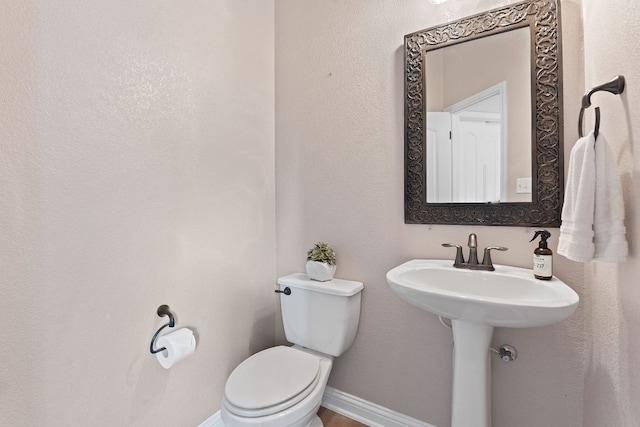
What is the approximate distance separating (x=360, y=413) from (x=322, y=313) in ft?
1.96

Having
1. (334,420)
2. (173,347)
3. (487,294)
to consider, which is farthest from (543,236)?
(173,347)

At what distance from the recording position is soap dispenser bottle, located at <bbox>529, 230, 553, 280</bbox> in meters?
1.05

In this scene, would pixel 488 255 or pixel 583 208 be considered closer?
pixel 583 208

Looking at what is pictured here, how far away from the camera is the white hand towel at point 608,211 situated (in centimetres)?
78

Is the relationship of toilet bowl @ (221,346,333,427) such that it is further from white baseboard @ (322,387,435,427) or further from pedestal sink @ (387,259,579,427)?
pedestal sink @ (387,259,579,427)

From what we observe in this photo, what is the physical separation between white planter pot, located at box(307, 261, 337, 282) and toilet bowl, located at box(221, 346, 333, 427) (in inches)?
14.8

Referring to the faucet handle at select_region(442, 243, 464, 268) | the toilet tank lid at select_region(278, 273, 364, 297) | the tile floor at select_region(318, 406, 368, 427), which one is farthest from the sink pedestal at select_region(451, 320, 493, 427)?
the tile floor at select_region(318, 406, 368, 427)

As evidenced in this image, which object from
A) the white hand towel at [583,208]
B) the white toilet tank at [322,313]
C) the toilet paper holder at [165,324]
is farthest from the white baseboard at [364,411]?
the white hand towel at [583,208]

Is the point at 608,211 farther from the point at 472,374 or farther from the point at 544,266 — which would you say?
the point at 472,374

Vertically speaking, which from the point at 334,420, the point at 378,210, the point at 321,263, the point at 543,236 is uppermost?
the point at 378,210

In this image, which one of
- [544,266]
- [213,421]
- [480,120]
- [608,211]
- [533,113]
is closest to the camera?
[608,211]

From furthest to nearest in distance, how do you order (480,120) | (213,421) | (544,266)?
(213,421), (480,120), (544,266)

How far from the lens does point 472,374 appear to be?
109cm

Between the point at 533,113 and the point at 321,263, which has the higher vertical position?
the point at 533,113
